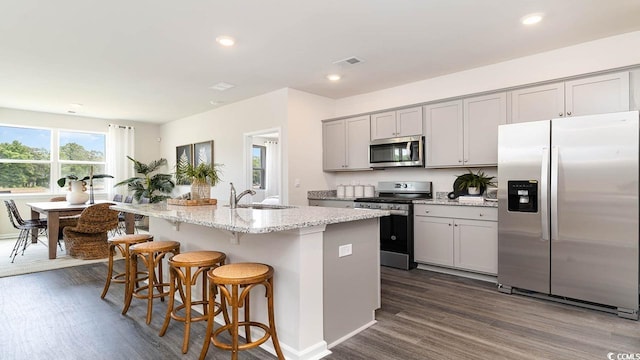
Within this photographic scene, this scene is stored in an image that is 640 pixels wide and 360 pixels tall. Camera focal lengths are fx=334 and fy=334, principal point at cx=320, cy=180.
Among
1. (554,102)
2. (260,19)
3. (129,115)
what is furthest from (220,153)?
(554,102)

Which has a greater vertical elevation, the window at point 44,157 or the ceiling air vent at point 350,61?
the ceiling air vent at point 350,61

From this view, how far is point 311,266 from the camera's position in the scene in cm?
219

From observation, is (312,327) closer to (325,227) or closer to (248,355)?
(248,355)

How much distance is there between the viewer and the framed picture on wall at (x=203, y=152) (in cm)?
662

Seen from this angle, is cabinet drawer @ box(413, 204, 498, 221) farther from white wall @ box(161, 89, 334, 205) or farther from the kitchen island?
white wall @ box(161, 89, 334, 205)

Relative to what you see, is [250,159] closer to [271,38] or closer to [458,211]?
[271,38]

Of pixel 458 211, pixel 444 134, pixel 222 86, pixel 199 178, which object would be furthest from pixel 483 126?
pixel 222 86

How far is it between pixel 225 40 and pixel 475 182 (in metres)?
3.24

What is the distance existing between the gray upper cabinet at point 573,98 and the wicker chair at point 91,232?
564 centimetres

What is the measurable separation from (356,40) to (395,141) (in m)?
1.73

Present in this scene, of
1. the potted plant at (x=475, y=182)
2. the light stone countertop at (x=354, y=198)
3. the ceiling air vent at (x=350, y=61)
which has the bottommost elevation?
the light stone countertop at (x=354, y=198)

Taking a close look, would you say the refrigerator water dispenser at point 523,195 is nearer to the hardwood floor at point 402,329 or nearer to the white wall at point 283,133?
the hardwood floor at point 402,329

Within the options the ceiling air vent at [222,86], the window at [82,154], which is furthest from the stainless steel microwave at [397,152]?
the window at [82,154]

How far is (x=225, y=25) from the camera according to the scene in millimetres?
3018
